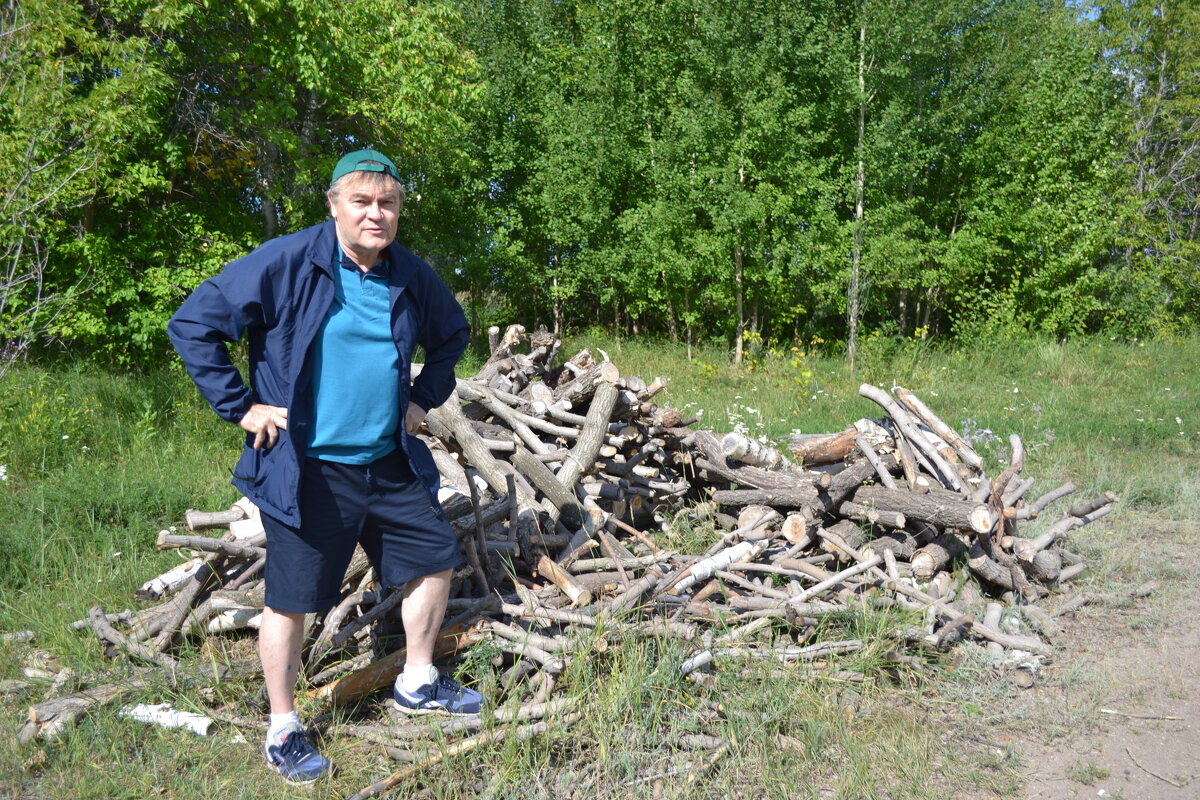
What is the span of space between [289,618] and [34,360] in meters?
9.55

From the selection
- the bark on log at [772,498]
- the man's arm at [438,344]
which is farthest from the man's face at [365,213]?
the bark on log at [772,498]

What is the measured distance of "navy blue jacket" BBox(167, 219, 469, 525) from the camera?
3.07 metres

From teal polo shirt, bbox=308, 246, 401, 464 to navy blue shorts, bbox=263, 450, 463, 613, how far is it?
8 centimetres

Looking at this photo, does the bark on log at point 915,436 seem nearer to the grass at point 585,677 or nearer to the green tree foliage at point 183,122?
the grass at point 585,677

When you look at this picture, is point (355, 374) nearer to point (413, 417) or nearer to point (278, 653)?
point (413, 417)

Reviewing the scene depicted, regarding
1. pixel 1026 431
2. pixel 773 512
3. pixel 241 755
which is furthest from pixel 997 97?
pixel 241 755

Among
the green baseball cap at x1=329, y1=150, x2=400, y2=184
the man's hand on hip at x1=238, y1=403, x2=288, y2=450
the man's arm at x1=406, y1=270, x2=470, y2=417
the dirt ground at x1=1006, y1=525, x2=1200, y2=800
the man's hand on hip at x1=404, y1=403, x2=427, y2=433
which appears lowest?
the dirt ground at x1=1006, y1=525, x2=1200, y2=800

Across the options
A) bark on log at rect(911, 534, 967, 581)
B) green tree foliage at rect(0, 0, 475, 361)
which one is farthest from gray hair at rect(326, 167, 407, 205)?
green tree foliage at rect(0, 0, 475, 361)

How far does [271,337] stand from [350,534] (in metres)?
0.82

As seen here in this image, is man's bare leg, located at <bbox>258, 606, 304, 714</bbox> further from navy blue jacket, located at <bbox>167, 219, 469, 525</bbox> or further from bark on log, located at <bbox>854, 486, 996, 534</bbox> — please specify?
bark on log, located at <bbox>854, 486, 996, 534</bbox>

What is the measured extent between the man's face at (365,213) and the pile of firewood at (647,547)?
158 centimetres

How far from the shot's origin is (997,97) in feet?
54.0

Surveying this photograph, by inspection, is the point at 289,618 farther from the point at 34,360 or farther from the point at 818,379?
the point at 818,379

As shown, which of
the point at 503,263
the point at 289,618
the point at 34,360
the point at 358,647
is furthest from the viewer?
the point at 503,263
